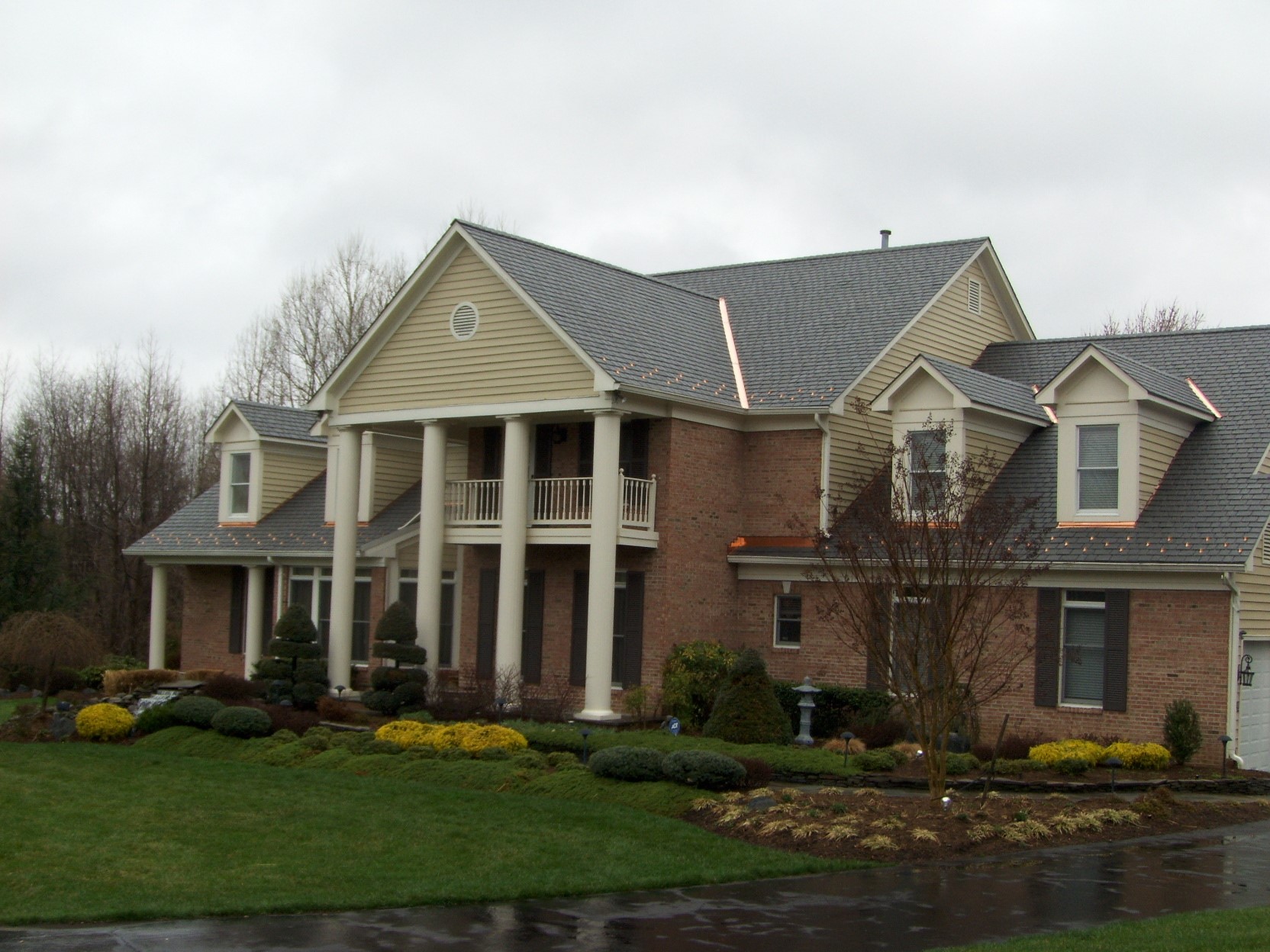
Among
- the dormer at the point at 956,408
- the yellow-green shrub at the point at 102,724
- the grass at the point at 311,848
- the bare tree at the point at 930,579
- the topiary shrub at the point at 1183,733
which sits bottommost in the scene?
the yellow-green shrub at the point at 102,724

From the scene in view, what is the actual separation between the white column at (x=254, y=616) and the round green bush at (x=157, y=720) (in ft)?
31.7

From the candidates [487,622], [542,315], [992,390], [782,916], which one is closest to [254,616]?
[487,622]

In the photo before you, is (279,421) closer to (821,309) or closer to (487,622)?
(487,622)

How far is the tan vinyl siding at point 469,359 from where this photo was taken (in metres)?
25.9

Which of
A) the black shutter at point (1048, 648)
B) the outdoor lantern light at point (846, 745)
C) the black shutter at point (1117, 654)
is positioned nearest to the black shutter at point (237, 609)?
the outdoor lantern light at point (846, 745)

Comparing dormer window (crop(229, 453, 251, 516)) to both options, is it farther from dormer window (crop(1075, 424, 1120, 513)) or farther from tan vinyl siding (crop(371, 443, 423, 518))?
dormer window (crop(1075, 424, 1120, 513))

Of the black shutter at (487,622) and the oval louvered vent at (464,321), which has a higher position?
the oval louvered vent at (464,321)

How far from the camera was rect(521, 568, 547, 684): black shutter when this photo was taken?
27.9 metres

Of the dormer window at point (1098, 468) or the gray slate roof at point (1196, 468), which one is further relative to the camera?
the dormer window at point (1098, 468)

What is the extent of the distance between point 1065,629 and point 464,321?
39.8 feet

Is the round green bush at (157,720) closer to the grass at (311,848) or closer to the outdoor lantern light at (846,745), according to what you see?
the grass at (311,848)

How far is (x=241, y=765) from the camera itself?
2000cm

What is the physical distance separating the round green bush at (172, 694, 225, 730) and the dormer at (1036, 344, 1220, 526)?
45.9 ft

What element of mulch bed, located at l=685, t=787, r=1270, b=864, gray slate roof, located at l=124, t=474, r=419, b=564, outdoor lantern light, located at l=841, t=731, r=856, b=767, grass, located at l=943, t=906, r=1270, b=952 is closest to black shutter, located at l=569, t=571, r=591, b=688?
gray slate roof, located at l=124, t=474, r=419, b=564
